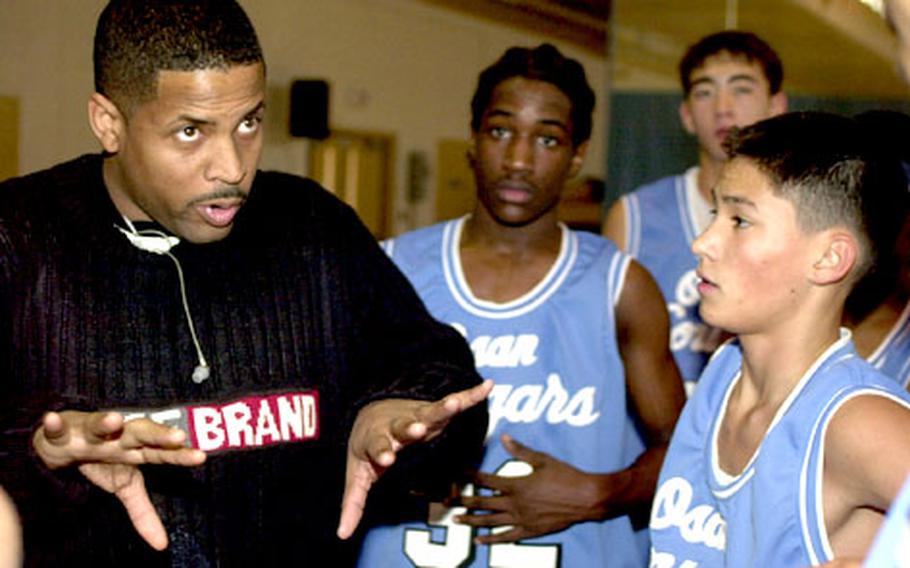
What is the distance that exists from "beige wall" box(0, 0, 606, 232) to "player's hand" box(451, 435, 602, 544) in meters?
3.38

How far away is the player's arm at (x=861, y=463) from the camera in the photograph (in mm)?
1713

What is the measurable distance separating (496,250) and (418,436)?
1.03 metres

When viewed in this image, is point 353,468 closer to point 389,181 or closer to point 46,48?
point 46,48

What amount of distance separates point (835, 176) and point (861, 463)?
589 millimetres

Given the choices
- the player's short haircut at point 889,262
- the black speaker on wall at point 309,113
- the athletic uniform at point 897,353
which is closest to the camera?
the player's short haircut at point 889,262

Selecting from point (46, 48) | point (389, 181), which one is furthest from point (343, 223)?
point (389, 181)

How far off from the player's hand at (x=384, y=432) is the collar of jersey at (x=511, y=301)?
669 mm

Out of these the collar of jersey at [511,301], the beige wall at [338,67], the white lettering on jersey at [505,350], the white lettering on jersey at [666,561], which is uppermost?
the beige wall at [338,67]

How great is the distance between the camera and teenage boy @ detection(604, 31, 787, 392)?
11.5ft

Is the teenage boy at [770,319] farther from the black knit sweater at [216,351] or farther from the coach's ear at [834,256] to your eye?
the black knit sweater at [216,351]

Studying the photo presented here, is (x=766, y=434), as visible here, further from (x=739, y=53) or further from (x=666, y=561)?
(x=739, y=53)

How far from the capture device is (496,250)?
2.82 m

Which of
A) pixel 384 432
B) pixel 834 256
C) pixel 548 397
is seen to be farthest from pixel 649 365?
pixel 384 432

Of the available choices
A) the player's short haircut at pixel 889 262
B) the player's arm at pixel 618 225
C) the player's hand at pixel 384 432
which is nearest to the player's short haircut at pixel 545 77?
the player's short haircut at pixel 889 262
